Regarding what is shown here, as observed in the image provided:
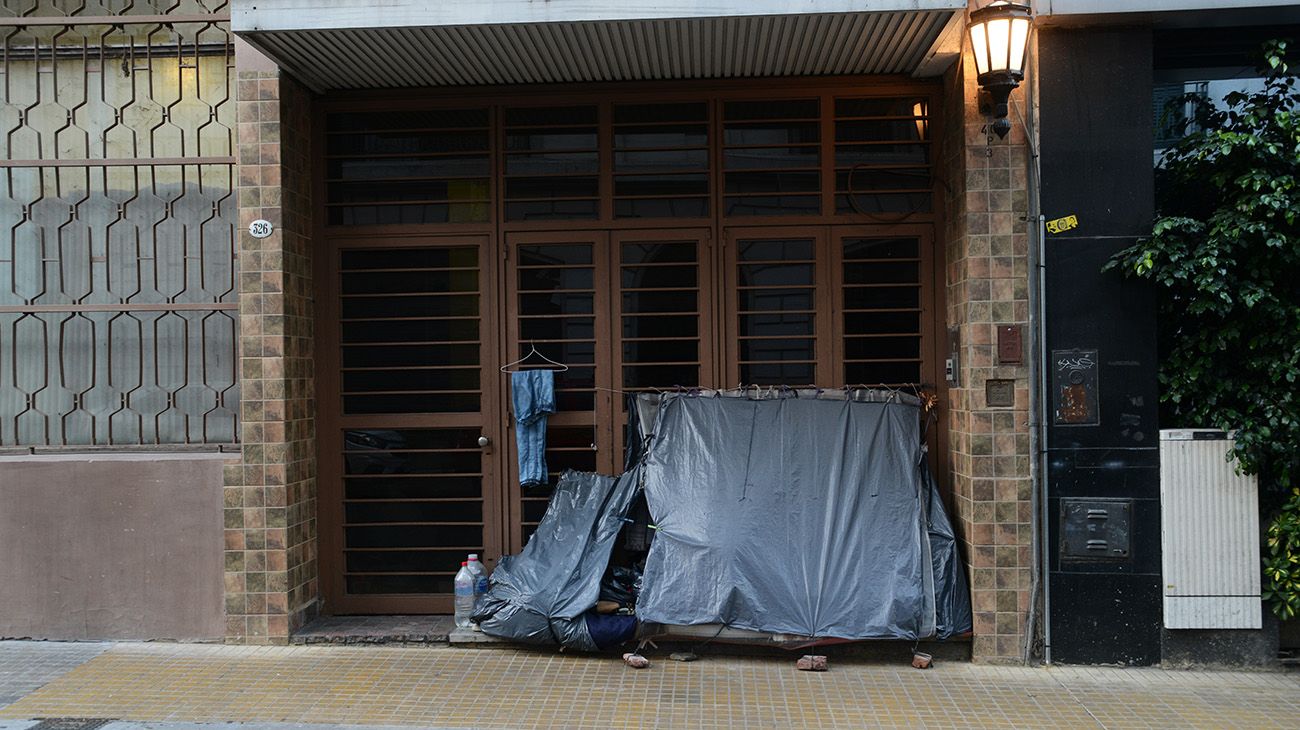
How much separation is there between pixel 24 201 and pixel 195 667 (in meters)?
3.91

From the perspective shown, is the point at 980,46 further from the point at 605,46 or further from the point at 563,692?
the point at 563,692

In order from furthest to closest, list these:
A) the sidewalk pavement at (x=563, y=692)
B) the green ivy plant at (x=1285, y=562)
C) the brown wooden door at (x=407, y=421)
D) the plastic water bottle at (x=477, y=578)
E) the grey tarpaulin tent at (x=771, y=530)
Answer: the brown wooden door at (x=407, y=421), the plastic water bottle at (x=477, y=578), the grey tarpaulin tent at (x=771, y=530), the green ivy plant at (x=1285, y=562), the sidewalk pavement at (x=563, y=692)

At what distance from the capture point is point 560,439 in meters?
7.00

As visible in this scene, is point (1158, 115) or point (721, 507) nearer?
point (721, 507)

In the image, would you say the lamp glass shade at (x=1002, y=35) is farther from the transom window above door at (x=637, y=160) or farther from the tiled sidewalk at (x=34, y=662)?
the tiled sidewalk at (x=34, y=662)

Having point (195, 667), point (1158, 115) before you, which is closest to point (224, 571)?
point (195, 667)

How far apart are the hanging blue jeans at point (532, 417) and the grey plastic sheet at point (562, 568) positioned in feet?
0.80

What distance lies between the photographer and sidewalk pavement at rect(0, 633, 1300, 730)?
5.26m

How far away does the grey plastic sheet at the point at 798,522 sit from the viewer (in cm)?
606

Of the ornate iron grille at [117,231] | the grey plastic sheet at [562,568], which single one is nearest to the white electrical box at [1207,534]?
the grey plastic sheet at [562,568]

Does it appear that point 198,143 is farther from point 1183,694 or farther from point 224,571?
point 1183,694

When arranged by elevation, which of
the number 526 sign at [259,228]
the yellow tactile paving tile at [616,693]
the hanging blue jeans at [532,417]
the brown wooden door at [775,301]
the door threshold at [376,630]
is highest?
the number 526 sign at [259,228]

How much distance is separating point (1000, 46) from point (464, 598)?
526 centimetres

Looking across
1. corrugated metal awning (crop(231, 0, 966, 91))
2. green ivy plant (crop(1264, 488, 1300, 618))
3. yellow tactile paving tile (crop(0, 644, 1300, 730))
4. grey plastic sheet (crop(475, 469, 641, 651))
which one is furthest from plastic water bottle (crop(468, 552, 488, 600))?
green ivy plant (crop(1264, 488, 1300, 618))
